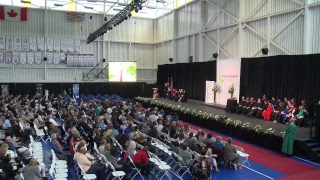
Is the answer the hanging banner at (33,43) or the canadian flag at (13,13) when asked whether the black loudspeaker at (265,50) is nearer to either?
the canadian flag at (13,13)

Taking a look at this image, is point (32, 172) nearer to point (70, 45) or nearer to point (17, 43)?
point (17, 43)

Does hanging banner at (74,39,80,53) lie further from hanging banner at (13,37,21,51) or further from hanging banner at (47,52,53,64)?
hanging banner at (13,37,21,51)

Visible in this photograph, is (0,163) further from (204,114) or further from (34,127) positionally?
(204,114)

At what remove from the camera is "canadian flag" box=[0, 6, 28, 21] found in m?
24.2

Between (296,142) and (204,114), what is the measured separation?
18.3ft

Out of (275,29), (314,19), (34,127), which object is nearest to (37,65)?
(34,127)

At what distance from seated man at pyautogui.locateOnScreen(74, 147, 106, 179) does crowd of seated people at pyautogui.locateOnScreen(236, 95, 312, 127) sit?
30.5 feet

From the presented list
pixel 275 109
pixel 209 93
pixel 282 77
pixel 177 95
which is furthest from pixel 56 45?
pixel 275 109

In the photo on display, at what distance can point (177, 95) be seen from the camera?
78.9 feet

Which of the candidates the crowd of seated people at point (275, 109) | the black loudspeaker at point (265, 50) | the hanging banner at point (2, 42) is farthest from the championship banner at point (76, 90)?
the black loudspeaker at point (265, 50)

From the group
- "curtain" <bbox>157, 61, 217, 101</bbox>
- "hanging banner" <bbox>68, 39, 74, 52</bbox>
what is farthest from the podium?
"hanging banner" <bbox>68, 39, 74, 52</bbox>

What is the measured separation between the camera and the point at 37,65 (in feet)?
87.5

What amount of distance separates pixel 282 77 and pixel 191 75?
954 centimetres

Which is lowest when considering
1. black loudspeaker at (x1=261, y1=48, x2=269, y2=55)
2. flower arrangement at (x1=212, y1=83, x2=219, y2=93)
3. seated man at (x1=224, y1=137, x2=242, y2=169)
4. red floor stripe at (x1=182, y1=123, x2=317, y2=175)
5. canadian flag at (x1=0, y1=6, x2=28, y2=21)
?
red floor stripe at (x1=182, y1=123, x2=317, y2=175)
